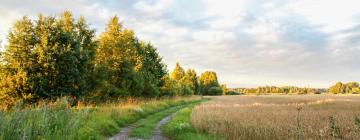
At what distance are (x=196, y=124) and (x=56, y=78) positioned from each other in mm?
12212

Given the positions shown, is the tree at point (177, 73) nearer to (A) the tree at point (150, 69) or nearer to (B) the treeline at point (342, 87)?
(A) the tree at point (150, 69)

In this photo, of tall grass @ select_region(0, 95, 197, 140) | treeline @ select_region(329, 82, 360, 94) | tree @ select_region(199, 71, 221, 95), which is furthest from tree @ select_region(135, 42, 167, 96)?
treeline @ select_region(329, 82, 360, 94)

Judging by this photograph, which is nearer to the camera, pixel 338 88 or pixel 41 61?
pixel 41 61

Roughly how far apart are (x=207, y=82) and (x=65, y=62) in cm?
11284

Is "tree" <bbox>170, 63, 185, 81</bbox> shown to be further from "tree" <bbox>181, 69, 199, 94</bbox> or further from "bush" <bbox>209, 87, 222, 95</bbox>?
"bush" <bbox>209, 87, 222, 95</bbox>

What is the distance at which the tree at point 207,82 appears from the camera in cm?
13149

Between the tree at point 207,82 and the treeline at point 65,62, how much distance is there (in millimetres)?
95366

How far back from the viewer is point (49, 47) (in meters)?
22.6

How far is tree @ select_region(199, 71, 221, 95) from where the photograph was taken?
13149 centimetres

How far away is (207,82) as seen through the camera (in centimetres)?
13438

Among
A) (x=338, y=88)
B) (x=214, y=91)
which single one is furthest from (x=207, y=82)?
(x=338, y=88)

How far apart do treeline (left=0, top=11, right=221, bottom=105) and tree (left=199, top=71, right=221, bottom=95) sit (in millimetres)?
95366

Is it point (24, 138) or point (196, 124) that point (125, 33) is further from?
point (24, 138)

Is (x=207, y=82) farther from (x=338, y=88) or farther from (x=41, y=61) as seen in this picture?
(x=41, y=61)
